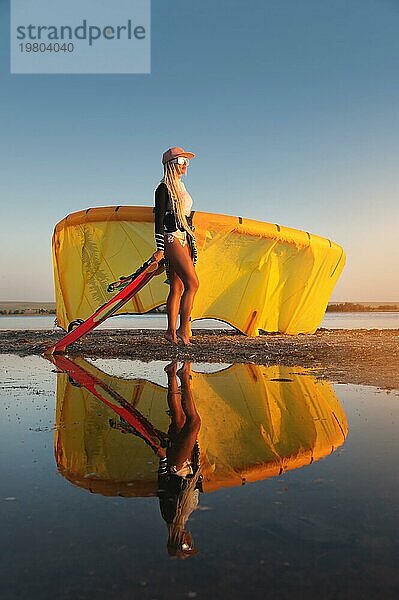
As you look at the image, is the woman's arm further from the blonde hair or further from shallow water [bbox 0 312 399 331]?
shallow water [bbox 0 312 399 331]

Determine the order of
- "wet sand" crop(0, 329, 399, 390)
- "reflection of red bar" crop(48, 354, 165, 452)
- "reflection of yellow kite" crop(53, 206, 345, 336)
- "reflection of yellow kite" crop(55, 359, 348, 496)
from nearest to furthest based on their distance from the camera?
"reflection of yellow kite" crop(55, 359, 348, 496) → "reflection of red bar" crop(48, 354, 165, 452) → "wet sand" crop(0, 329, 399, 390) → "reflection of yellow kite" crop(53, 206, 345, 336)

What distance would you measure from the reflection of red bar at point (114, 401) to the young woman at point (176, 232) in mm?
1780

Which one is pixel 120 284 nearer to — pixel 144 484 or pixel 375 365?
pixel 375 365

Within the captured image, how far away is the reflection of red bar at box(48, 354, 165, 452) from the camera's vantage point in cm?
277

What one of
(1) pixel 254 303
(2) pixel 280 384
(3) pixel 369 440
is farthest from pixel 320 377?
(1) pixel 254 303

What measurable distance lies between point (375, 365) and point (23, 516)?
15.4 feet

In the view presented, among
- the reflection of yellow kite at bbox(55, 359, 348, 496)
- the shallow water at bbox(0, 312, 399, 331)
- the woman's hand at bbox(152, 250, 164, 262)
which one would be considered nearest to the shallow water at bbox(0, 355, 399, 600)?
the reflection of yellow kite at bbox(55, 359, 348, 496)

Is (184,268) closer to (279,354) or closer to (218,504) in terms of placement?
(279,354)

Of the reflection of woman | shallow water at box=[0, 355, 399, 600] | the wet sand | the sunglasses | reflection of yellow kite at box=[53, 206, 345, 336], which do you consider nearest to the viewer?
shallow water at box=[0, 355, 399, 600]

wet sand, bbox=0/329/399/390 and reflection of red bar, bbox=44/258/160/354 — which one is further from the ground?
reflection of red bar, bbox=44/258/160/354

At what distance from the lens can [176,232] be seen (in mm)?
7105

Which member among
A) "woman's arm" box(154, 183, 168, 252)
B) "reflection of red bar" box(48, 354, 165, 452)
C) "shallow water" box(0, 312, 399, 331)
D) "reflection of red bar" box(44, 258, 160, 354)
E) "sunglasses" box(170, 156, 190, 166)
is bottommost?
"shallow water" box(0, 312, 399, 331)

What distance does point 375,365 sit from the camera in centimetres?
568

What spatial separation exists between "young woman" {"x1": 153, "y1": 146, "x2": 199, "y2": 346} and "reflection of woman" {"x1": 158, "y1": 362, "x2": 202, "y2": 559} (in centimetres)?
372
